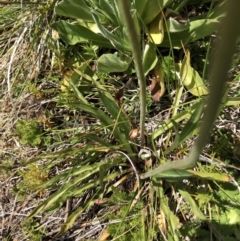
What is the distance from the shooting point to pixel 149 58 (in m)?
1.72

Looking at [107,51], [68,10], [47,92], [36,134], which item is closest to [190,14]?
[107,51]

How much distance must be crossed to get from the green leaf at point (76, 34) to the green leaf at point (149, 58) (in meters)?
0.18

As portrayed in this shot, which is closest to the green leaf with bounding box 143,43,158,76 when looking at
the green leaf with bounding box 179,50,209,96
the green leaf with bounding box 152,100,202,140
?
the green leaf with bounding box 179,50,209,96

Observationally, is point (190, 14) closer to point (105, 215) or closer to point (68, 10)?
point (68, 10)

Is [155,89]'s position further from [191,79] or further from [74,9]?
[74,9]

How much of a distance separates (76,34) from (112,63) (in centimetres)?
22

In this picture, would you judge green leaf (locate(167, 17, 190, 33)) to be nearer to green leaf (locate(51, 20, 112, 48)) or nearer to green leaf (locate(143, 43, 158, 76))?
green leaf (locate(143, 43, 158, 76))

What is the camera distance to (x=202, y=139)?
528 millimetres

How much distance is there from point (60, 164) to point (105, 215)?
30 cm

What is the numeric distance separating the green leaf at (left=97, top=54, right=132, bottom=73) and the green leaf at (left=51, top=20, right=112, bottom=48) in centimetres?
12

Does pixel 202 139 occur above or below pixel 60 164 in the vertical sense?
above

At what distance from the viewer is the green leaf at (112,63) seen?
1643 mm

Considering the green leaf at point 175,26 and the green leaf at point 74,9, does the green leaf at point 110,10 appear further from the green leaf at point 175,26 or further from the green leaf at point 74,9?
the green leaf at point 175,26

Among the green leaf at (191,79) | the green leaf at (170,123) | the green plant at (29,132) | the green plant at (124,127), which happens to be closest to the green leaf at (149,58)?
the green plant at (124,127)
